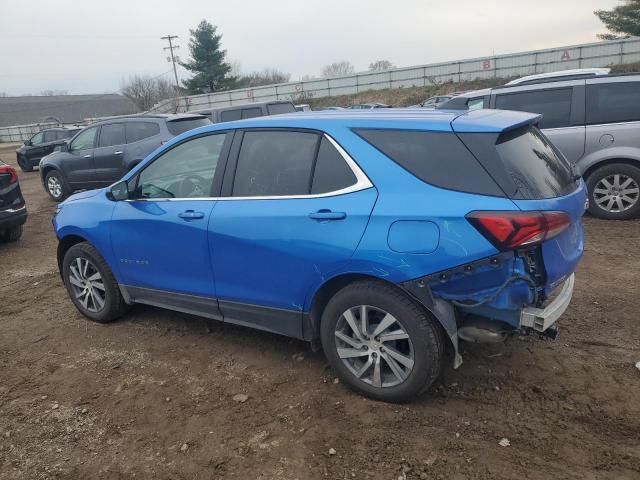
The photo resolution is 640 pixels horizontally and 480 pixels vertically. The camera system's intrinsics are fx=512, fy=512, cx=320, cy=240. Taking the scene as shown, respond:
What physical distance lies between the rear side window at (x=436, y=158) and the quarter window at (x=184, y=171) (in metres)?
1.28

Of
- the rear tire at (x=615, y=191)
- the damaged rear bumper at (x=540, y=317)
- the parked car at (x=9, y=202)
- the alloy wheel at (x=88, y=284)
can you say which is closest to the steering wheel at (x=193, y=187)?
the alloy wheel at (x=88, y=284)

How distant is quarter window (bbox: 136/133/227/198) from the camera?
376 centimetres

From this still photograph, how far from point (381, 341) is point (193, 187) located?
71.9 inches

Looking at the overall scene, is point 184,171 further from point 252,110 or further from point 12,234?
point 252,110

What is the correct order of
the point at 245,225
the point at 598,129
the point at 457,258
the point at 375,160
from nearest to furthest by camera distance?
the point at 457,258, the point at 375,160, the point at 245,225, the point at 598,129

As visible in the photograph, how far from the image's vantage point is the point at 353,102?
39781 mm

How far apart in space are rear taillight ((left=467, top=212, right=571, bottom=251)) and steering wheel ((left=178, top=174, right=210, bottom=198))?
6.43 feet

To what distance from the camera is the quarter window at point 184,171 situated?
12.3 ft

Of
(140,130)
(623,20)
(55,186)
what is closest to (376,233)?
(140,130)

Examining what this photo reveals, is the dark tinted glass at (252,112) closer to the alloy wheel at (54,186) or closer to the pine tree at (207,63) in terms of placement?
the alloy wheel at (54,186)

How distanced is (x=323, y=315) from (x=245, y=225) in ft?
2.59

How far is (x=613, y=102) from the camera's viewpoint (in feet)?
22.2

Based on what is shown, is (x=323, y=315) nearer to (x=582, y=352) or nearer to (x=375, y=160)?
(x=375, y=160)

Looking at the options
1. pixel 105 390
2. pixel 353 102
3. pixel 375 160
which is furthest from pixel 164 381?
pixel 353 102
